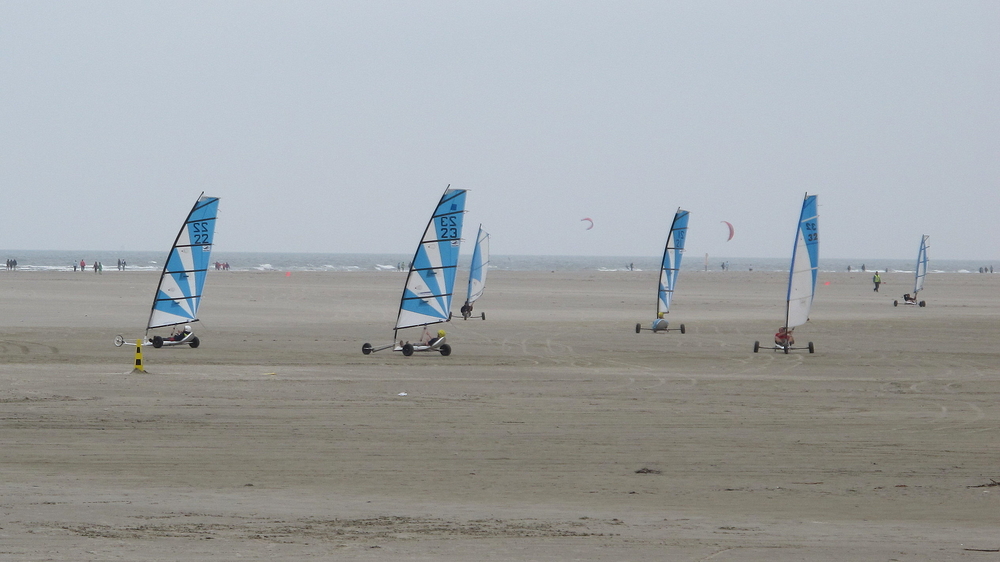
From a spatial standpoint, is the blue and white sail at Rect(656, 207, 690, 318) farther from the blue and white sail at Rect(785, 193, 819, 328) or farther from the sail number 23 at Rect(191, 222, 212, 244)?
the sail number 23 at Rect(191, 222, 212, 244)

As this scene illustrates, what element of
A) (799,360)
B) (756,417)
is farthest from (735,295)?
(756,417)

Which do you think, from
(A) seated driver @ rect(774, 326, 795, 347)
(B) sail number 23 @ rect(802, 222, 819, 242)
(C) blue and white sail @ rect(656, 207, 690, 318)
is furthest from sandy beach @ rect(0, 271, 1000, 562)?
(C) blue and white sail @ rect(656, 207, 690, 318)

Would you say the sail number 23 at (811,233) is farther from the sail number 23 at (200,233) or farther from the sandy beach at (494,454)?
the sail number 23 at (200,233)

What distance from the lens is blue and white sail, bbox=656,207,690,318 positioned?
90.7 feet

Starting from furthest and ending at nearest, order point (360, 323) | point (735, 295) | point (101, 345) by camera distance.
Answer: point (735, 295), point (360, 323), point (101, 345)

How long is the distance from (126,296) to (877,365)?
31176mm

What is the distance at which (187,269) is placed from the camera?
2117cm

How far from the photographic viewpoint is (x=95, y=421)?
1077 cm

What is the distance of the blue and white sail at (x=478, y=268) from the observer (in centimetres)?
3275

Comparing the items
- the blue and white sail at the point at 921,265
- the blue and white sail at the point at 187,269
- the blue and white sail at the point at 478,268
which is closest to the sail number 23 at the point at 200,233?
the blue and white sail at the point at 187,269

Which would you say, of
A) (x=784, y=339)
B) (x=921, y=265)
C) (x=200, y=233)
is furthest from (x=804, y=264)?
(x=921, y=265)

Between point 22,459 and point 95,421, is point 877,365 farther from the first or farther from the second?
point 22,459

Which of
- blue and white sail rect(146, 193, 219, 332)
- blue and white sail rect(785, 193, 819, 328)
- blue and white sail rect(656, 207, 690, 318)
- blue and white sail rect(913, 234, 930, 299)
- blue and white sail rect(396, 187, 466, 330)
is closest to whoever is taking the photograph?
blue and white sail rect(396, 187, 466, 330)

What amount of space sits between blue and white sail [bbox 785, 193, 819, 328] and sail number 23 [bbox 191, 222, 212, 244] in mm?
12490
